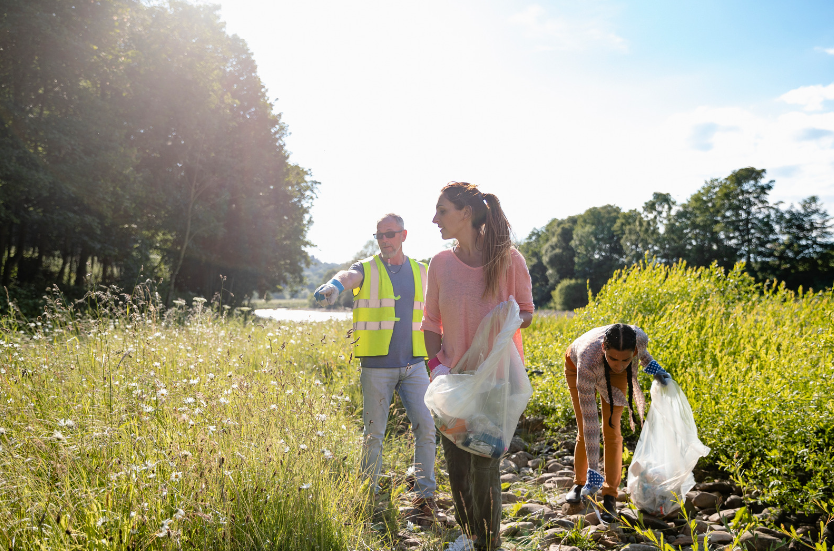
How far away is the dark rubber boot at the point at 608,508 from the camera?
3.69m

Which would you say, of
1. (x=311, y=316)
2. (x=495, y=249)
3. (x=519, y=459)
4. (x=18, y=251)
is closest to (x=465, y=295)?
(x=495, y=249)

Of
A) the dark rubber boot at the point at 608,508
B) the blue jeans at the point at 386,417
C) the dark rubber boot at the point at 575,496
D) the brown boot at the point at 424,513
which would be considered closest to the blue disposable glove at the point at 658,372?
the dark rubber boot at the point at 608,508

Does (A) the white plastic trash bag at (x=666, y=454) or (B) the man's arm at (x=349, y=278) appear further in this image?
(B) the man's arm at (x=349, y=278)

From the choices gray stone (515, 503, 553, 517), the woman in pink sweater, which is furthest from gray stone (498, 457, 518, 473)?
the woman in pink sweater

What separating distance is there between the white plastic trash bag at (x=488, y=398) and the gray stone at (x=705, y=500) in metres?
2.46

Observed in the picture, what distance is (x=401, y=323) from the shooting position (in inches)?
156

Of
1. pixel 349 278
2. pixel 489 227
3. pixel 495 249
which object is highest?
pixel 489 227

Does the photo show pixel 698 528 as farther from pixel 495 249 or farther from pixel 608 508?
pixel 495 249

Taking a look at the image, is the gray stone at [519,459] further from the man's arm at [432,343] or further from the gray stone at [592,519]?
the man's arm at [432,343]

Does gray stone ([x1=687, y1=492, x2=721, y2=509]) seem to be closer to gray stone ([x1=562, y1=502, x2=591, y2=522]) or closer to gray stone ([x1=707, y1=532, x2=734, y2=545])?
gray stone ([x1=707, y1=532, x2=734, y2=545])

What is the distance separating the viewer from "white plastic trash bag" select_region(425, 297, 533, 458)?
2475 mm

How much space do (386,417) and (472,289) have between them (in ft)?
5.52

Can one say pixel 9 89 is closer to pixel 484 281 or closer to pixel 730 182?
pixel 484 281

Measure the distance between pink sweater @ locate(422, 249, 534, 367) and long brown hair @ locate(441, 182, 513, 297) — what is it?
0.06 metres
